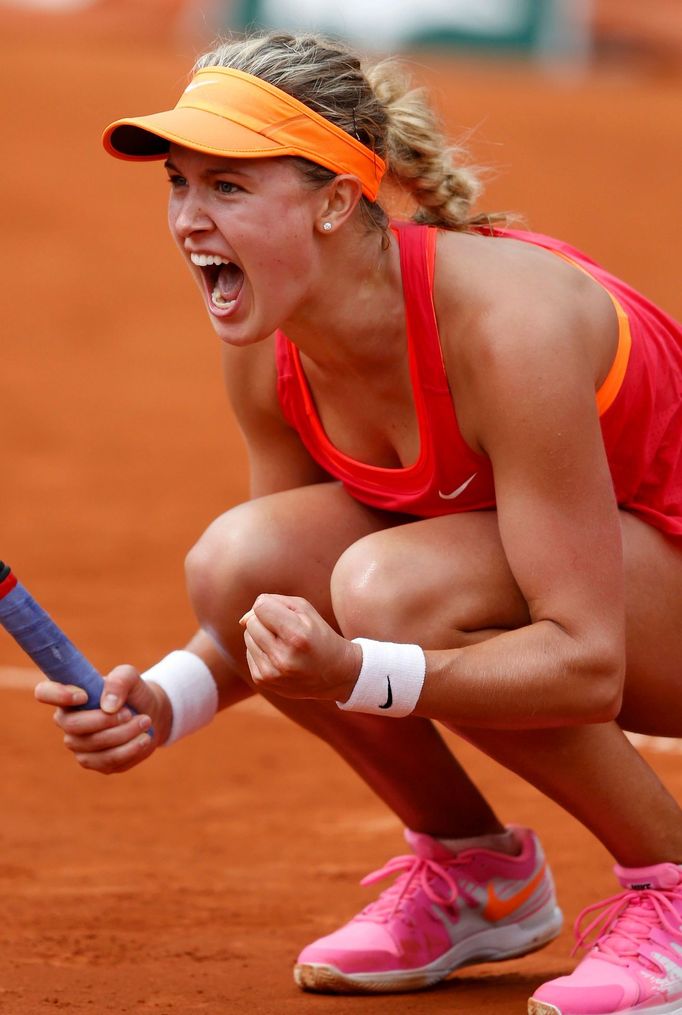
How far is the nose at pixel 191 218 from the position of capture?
239 cm

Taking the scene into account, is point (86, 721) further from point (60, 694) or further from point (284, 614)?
point (284, 614)

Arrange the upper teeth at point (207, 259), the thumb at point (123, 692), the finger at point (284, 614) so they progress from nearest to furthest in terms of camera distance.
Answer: the finger at point (284, 614) < the upper teeth at point (207, 259) < the thumb at point (123, 692)

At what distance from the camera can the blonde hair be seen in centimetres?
246

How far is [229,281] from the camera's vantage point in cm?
247

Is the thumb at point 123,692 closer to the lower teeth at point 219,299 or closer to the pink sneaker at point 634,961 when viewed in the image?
the lower teeth at point 219,299

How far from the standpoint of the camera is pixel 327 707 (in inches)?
108

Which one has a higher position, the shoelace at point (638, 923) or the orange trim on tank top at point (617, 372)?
the orange trim on tank top at point (617, 372)

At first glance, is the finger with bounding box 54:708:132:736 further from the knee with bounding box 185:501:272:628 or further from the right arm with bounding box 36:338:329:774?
Answer: the knee with bounding box 185:501:272:628

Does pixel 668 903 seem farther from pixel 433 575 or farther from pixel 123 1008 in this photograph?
pixel 123 1008

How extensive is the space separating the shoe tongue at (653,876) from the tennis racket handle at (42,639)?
35.0 inches

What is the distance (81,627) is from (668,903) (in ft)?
11.1

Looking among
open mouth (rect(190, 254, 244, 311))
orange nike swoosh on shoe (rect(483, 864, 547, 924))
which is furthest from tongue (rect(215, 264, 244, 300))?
orange nike swoosh on shoe (rect(483, 864, 547, 924))

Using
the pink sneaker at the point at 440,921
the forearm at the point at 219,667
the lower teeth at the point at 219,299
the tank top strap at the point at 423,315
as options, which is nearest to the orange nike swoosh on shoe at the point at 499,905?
the pink sneaker at the point at 440,921

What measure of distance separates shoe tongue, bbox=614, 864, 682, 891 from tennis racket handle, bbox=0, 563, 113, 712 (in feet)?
2.92
